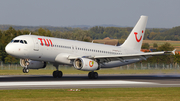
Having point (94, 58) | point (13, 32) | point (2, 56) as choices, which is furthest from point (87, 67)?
point (13, 32)

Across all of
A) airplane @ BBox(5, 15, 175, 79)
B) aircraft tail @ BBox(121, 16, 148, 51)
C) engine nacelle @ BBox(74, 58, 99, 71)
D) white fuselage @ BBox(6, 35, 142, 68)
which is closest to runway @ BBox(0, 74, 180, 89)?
engine nacelle @ BBox(74, 58, 99, 71)

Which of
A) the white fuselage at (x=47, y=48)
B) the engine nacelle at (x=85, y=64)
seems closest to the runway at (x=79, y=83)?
the engine nacelle at (x=85, y=64)

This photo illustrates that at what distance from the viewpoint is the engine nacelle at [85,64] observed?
119 feet

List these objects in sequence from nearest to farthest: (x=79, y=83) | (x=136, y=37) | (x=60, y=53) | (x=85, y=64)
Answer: (x=79, y=83)
(x=85, y=64)
(x=60, y=53)
(x=136, y=37)

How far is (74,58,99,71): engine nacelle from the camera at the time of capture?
36125 millimetres

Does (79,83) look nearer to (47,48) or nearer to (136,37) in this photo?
(47,48)

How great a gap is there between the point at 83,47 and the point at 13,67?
29659 millimetres

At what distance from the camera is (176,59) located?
94.6 metres

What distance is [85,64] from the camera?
3616cm

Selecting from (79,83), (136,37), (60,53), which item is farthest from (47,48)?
(136,37)

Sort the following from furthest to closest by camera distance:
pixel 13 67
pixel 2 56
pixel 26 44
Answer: pixel 2 56 < pixel 13 67 < pixel 26 44

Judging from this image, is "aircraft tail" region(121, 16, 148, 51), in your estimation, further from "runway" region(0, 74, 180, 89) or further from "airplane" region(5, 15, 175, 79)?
"runway" region(0, 74, 180, 89)

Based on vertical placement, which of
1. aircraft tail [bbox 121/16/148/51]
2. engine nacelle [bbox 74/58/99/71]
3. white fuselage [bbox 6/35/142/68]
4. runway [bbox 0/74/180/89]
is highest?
aircraft tail [bbox 121/16/148/51]

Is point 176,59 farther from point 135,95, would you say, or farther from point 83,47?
point 135,95
